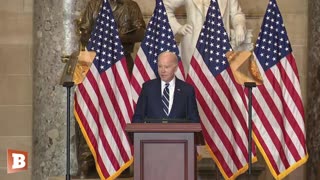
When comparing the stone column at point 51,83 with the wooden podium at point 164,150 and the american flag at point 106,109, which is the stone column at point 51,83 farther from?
the wooden podium at point 164,150

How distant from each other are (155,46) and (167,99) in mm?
1857

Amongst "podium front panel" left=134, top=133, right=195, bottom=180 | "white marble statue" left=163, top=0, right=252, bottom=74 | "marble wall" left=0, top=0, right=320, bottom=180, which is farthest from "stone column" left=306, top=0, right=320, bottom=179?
"podium front panel" left=134, top=133, right=195, bottom=180

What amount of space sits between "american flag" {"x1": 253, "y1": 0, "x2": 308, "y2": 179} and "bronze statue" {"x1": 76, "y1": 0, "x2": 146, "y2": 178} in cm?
173

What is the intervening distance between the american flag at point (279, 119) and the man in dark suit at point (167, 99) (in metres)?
1.47

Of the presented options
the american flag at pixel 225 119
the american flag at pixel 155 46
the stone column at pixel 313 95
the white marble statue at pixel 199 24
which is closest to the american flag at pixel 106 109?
the american flag at pixel 155 46

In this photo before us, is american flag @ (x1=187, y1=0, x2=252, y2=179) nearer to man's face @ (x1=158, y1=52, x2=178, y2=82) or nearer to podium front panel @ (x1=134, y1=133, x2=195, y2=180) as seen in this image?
man's face @ (x1=158, y1=52, x2=178, y2=82)

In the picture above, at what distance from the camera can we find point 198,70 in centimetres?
1205

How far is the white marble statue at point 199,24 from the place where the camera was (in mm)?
12875

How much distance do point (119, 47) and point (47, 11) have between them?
2.00 m

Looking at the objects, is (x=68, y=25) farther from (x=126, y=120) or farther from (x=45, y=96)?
(x=126, y=120)

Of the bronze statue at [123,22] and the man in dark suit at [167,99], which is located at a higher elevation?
the bronze statue at [123,22]

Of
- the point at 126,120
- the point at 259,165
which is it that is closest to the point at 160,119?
the point at 126,120

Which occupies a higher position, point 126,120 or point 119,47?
point 119,47

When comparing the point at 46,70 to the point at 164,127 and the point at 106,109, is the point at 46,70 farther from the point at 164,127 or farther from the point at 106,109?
the point at 164,127
